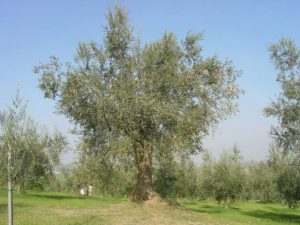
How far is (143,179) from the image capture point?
36.1 meters

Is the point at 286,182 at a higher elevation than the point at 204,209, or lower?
higher

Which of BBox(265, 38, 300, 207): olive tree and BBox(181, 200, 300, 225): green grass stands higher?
BBox(265, 38, 300, 207): olive tree

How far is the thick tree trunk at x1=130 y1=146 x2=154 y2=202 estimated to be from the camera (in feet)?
117

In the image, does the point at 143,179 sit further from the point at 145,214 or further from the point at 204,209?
the point at 204,209

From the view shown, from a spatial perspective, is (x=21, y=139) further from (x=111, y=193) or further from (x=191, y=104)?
(x=111, y=193)

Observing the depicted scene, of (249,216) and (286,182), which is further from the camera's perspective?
(286,182)

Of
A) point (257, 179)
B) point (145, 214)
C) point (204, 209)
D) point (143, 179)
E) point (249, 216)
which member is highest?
point (143, 179)

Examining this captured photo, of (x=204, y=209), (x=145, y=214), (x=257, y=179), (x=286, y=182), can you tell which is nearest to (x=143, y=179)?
(x=145, y=214)

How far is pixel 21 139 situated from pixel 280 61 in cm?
2617

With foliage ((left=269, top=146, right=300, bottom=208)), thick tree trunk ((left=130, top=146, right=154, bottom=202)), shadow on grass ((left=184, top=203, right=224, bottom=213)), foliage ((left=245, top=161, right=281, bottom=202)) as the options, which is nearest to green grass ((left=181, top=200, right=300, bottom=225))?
shadow on grass ((left=184, top=203, right=224, bottom=213))

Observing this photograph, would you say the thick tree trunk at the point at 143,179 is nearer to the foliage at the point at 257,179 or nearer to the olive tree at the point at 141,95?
the olive tree at the point at 141,95

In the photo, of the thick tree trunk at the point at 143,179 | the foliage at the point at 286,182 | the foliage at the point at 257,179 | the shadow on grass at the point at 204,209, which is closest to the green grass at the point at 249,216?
the shadow on grass at the point at 204,209

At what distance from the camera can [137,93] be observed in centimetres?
3222

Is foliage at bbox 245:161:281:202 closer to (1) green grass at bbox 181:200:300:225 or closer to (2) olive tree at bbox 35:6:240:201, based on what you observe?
(1) green grass at bbox 181:200:300:225
